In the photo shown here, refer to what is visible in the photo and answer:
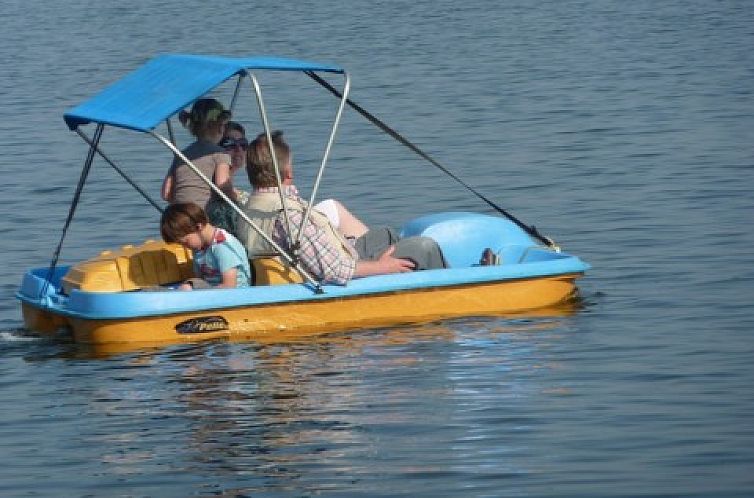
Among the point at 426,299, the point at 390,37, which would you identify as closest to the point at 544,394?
the point at 426,299

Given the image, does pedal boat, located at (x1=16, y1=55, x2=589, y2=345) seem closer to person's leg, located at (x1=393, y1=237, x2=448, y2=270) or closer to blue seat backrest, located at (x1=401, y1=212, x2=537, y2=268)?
person's leg, located at (x1=393, y1=237, x2=448, y2=270)

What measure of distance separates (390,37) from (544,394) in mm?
20144

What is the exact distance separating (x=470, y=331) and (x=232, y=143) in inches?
80.1

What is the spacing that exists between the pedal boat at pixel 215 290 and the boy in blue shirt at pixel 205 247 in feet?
0.48

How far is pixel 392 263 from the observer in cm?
1242

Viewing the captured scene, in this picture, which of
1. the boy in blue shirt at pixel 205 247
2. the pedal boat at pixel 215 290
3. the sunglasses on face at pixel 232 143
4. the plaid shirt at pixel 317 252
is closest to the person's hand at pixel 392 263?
the pedal boat at pixel 215 290

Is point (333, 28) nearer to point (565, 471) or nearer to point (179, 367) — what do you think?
point (179, 367)

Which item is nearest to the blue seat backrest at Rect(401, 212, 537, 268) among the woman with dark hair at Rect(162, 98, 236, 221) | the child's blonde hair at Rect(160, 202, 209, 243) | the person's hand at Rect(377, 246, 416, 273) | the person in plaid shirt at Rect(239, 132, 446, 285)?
the person's hand at Rect(377, 246, 416, 273)

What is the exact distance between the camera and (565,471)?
920 cm

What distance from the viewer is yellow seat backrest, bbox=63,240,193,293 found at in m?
12.2

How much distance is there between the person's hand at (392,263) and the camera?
12.4m

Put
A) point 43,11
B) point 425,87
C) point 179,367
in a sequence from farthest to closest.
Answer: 1. point 43,11
2. point 425,87
3. point 179,367

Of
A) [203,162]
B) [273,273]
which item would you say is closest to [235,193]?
[203,162]

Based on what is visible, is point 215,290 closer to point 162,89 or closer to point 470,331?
point 162,89
